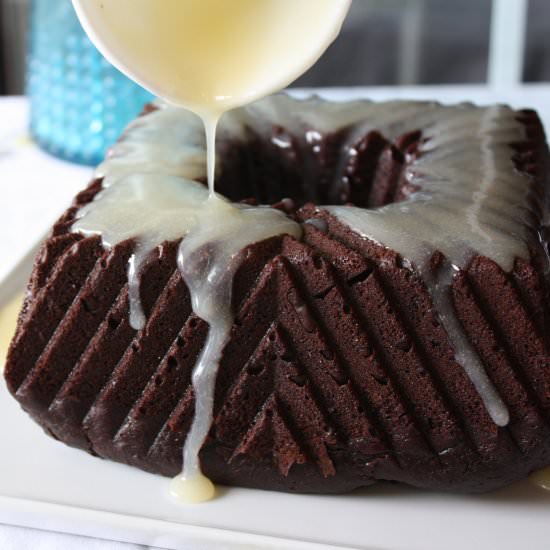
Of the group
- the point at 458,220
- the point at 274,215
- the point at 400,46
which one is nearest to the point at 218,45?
the point at 274,215

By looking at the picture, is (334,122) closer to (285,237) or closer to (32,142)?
(285,237)

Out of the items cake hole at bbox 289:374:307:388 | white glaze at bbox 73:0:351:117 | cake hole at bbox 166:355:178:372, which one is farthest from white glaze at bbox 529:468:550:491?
white glaze at bbox 73:0:351:117

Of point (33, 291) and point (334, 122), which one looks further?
point (334, 122)

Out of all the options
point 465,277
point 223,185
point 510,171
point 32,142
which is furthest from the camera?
point 32,142

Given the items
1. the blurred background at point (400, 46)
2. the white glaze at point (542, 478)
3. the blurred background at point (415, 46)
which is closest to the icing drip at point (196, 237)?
the white glaze at point (542, 478)

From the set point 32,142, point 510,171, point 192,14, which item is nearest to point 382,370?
point 510,171
